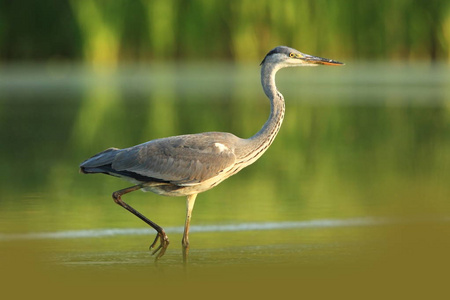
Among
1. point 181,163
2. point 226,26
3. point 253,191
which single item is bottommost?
point 253,191

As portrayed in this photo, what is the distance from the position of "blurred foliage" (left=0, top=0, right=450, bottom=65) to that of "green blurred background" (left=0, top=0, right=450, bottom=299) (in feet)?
0.17

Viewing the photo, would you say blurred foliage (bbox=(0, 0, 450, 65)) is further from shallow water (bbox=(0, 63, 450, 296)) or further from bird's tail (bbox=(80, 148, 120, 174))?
bird's tail (bbox=(80, 148, 120, 174))

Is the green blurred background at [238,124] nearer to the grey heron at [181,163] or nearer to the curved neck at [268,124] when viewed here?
the grey heron at [181,163]

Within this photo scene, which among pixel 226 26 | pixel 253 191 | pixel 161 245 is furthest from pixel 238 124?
pixel 226 26

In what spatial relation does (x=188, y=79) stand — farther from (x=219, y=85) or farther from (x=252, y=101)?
(x=252, y=101)

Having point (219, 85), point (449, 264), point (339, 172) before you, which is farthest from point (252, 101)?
point (449, 264)

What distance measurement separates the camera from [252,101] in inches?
822

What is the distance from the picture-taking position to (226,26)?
28938 millimetres

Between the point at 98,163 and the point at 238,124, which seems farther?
the point at 238,124

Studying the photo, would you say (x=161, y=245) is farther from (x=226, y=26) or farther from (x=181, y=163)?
(x=226, y=26)

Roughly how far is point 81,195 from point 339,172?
269 centimetres

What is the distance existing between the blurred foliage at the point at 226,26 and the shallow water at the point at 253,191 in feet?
21.4

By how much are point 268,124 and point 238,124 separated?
8.14 m

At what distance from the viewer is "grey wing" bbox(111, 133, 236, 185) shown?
7.15 metres
